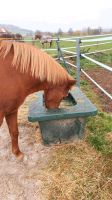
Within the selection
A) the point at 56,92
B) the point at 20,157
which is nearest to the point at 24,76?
the point at 56,92

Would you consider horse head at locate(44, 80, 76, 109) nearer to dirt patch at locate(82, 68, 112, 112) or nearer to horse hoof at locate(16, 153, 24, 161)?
horse hoof at locate(16, 153, 24, 161)

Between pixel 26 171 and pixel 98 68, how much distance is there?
6065 millimetres

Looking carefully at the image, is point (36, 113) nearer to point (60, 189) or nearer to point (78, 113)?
point (78, 113)

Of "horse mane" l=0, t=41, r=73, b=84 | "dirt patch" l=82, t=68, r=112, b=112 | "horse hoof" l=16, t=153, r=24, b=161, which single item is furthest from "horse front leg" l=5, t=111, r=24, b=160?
"dirt patch" l=82, t=68, r=112, b=112

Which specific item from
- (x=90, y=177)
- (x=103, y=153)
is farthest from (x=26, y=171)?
(x=103, y=153)

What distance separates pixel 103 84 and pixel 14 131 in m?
3.60

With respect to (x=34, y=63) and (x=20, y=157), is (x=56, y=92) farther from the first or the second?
(x=20, y=157)

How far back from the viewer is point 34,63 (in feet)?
8.66

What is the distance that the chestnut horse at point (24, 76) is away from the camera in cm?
251

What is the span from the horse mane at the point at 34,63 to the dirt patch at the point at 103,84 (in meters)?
2.10

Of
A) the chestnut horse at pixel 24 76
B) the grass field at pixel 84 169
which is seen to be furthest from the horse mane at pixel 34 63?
the grass field at pixel 84 169

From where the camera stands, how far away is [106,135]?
11.5ft

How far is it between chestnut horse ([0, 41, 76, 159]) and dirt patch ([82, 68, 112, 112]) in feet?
6.61

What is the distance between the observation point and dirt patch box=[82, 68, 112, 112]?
4.92 meters
